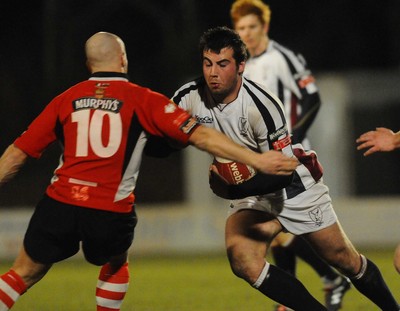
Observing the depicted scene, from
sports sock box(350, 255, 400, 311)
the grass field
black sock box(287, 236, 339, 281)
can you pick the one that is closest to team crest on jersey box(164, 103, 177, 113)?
sports sock box(350, 255, 400, 311)

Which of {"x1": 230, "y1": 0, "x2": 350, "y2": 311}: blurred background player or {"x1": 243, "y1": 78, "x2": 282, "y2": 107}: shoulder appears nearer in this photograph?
{"x1": 243, "y1": 78, "x2": 282, "y2": 107}: shoulder

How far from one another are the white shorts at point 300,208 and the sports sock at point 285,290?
0.35 meters

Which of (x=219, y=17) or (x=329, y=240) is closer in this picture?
(x=329, y=240)

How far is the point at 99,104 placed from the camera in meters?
5.24

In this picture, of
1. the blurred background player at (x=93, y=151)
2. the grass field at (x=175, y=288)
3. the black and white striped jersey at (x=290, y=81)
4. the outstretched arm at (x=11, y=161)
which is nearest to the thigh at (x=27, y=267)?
the blurred background player at (x=93, y=151)

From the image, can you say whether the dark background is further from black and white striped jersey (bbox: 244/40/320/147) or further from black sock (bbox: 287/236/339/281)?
black sock (bbox: 287/236/339/281)

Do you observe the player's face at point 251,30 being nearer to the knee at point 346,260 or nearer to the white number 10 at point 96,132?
the knee at point 346,260

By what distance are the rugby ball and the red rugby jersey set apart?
56 centimetres

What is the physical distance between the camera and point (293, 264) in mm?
7375

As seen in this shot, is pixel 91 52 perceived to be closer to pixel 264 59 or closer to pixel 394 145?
pixel 394 145

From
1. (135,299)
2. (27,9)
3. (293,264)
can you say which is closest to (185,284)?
(135,299)

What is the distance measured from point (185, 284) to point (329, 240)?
3893 millimetres

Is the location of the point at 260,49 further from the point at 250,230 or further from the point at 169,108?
the point at 169,108

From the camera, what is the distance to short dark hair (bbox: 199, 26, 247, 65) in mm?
5621
